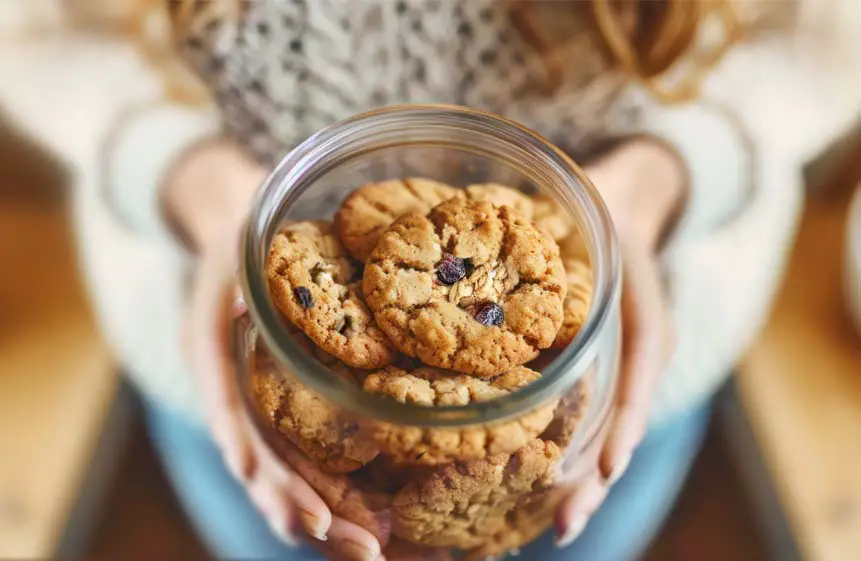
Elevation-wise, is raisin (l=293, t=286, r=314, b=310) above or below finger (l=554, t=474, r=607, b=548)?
above

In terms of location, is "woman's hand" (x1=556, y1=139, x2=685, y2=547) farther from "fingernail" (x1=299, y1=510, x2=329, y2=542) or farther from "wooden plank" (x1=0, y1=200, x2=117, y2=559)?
"wooden plank" (x1=0, y1=200, x2=117, y2=559)

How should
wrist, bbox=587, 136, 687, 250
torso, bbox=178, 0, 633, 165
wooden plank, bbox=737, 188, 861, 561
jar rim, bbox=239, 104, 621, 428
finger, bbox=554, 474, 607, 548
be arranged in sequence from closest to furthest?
jar rim, bbox=239, 104, 621, 428
finger, bbox=554, 474, 607, 548
torso, bbox=178, 0, 633, 165
wrist, bbox=587, 136, 687, 250
wooden plank, bbox=737, 188, 861, 561

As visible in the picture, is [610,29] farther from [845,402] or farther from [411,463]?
[845,402]

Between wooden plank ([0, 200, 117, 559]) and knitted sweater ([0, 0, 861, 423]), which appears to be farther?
wooden plank ([0, 200, 117, 559])

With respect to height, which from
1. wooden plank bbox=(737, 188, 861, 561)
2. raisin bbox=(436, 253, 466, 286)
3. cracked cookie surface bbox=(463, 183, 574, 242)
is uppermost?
wooden plank bbox=(737, 188, 861, 561)

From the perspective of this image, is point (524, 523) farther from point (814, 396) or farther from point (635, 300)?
point (814, 396)

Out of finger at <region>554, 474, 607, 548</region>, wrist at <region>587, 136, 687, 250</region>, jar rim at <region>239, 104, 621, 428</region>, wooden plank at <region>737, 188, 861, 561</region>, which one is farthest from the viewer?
wooden plank at <region>737, 188, 861, 561</region>

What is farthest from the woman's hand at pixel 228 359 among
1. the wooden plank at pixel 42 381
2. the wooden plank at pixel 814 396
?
the wooden plank at pixel 814 396

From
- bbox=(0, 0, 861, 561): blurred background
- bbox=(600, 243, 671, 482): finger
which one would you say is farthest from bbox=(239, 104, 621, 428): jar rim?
bbox=(0, 0, 861, 561): blurred background
